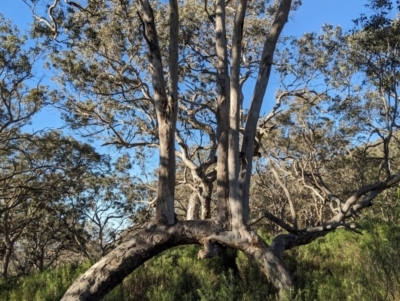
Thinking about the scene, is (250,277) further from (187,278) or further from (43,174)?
(43,174)

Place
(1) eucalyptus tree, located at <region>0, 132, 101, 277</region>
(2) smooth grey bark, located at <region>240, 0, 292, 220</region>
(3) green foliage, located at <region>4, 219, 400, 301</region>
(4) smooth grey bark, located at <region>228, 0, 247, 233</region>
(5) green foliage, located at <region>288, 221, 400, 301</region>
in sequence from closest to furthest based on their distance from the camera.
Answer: (5) green foliage, located at <region>288, 221, 400, 301</region> → (3) green foliage, located at <region>4, 219, 400, 301</region> → (4) smooth grey bark, located at <region>228, 0, 247, 233</region> → (2) smooth grey bark, located at <region>240, 0, 292, 220</region> → (1) eucalyptus tree, located at <region>0, 132, 101, 277</region>

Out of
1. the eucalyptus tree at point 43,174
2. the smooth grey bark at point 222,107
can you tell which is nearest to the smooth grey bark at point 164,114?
the smooth grey bark at point 222,107

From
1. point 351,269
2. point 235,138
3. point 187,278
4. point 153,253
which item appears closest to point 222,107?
point 235,138

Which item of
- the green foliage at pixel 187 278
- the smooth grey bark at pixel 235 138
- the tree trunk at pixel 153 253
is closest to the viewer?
the tree trunk at pixel 153 253

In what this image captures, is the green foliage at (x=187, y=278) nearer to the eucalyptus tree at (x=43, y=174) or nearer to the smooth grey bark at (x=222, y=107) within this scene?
the smooth grey bark at (x=222, y=107)

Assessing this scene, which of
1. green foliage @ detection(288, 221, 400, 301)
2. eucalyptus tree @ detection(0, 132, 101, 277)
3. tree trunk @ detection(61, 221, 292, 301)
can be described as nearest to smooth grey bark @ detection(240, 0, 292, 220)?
tree trunk @ detection(61, 221, 292, 301)

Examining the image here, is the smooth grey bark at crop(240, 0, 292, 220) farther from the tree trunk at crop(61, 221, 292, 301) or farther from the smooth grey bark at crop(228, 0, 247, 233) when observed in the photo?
the tree trunk at crop(61, 221, 292, 301)

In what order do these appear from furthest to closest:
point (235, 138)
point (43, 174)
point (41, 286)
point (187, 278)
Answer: point (43, 174), point (41, 286), point (187, 278), point (235, 138)

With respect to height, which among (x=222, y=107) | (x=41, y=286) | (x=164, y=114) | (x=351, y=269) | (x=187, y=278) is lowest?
(x=41, y=286)

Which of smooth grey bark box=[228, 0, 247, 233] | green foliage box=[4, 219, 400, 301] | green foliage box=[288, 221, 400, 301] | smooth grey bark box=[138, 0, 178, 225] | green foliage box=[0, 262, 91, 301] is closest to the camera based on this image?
green foliage box=[288, 221, 400, 301]

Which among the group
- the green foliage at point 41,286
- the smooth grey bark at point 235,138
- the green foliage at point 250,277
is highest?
the smooth grey bark at point 235,138

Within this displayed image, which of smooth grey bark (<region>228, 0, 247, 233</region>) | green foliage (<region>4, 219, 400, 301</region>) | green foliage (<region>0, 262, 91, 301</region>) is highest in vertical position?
smooth grey bark (<region>228, 0, 247, 233</region>)

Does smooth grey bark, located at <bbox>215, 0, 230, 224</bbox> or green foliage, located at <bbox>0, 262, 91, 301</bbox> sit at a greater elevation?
smooth grey bark, located at <bbox>215, 0, 230, 224</bbox>

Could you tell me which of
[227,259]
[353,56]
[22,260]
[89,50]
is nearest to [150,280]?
[227,259]
